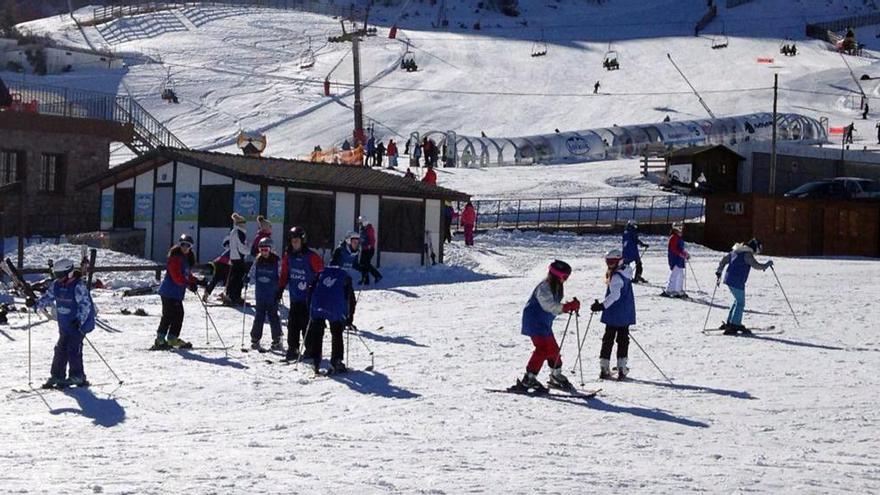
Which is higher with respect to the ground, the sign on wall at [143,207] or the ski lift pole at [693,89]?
the ski lift pole at [693,89]

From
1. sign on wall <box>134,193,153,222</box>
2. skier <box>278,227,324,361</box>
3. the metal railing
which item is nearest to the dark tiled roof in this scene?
sign on wall <box>134,193,153,222</box>

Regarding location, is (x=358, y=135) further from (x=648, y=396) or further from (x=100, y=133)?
(x=648, y=396)

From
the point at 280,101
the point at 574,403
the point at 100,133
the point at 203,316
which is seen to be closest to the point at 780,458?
the point at 574,403

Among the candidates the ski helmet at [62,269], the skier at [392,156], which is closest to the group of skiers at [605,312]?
the ski helmet at [62,269]

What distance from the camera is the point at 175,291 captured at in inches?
637

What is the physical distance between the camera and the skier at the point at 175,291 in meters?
16.0

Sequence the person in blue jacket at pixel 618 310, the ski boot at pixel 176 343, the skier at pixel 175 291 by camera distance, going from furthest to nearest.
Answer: the ski boot at pixel 176 343 → the skier at pixel 175 291 → the person in blue jacket at pixel 618 310

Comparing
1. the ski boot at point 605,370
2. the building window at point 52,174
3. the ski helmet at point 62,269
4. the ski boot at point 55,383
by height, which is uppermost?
the building window at point 52,174

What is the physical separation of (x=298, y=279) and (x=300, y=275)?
2.4 inches

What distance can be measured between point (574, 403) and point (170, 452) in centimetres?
404

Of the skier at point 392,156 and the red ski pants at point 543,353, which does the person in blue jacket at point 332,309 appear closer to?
the red ski pants at point 543,353

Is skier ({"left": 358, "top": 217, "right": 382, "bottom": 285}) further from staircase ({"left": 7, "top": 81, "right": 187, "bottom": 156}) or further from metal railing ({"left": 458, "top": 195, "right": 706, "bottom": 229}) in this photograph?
metal railing ({"left": 458, "top": 195, "right": 706, "bottom": 229})

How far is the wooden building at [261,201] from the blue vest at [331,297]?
48.1 feet

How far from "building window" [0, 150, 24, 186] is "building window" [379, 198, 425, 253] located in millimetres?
10219
